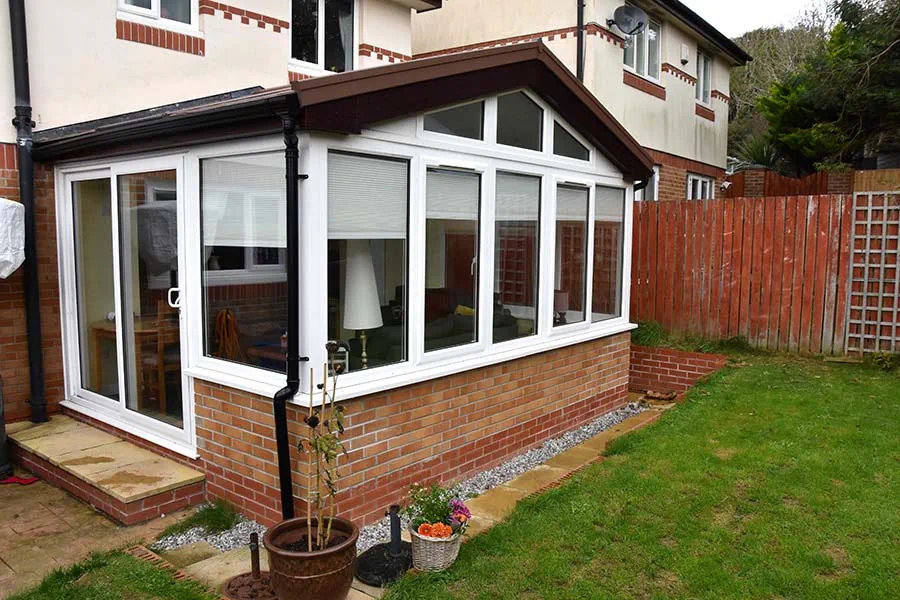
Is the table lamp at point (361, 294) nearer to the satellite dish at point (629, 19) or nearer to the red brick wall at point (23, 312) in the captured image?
the red brick wall at point (23, 312)

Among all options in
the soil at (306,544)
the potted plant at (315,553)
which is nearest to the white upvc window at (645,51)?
the potted plant at (315,553)

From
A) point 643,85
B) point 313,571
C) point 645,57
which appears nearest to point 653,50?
point 645,57

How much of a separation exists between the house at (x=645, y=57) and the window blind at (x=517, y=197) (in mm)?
6020

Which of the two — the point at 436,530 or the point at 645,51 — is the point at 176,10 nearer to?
the point at 436,530

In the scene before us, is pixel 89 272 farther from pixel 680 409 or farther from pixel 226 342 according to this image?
pixel 680 409

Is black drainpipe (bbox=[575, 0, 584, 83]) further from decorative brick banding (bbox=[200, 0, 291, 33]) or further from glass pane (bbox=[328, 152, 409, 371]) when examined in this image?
glass pane (bbox=[328, 152, 409, 371])

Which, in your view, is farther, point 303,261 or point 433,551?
point 303,261

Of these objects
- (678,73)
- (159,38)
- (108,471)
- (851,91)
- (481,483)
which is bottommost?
(481,483)

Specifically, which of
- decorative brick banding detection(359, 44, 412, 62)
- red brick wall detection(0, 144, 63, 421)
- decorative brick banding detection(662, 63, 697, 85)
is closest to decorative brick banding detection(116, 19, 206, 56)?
red brick wall detection(0, 144, 63, 421)

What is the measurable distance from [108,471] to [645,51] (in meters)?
11.7

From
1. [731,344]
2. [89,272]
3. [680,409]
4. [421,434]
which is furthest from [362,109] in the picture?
[731,344]

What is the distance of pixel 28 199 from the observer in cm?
554

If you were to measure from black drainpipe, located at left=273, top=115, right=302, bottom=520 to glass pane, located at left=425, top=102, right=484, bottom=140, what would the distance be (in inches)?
45.2

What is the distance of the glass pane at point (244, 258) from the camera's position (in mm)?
4102
